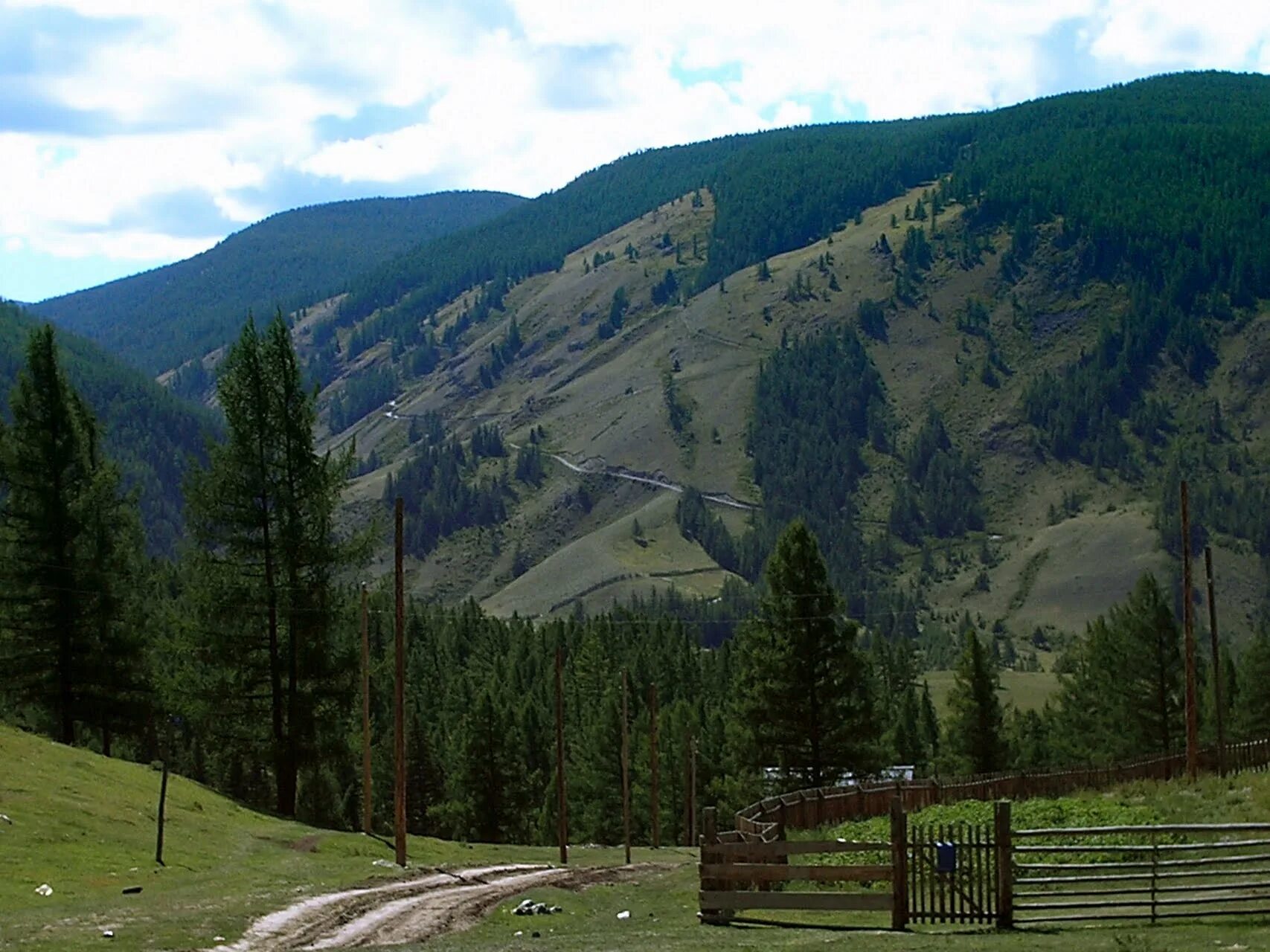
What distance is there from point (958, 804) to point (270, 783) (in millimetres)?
66192

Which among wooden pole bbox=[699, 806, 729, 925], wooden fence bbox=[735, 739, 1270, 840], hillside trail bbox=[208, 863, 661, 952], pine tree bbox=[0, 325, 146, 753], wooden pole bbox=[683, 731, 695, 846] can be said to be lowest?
wooden pole bbox=[683, 731, 695, 846]

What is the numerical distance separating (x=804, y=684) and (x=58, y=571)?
98.0ft

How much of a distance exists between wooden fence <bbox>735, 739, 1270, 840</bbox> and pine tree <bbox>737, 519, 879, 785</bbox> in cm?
493

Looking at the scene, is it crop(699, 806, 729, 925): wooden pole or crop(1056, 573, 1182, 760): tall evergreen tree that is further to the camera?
crop(1056, 573, 1182, 760): tall evergreen tree

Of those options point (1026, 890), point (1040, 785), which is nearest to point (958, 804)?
point (1040, 785)

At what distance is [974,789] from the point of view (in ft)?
179

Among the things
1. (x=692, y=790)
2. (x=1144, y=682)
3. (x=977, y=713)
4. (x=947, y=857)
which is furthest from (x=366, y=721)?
(x=1144, y=682)

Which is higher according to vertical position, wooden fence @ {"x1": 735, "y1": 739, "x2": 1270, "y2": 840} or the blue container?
the blue container

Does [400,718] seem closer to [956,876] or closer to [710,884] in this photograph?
[710,884]

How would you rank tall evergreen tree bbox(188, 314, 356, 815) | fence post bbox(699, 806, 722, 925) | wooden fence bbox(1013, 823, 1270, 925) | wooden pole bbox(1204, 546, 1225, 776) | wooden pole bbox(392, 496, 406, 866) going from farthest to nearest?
wooden pole bbox(1204, 546, 1225, 776), tall evergreen tree bbox(188, 314, 356, 815), wooden pole bbox(392, 496, 406, 866), fence post bbox(699, 806, 722, 925), wooden fence bbox(1013, 823, 1270, 925)

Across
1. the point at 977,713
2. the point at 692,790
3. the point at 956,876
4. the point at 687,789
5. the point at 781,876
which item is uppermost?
the point at 956,876

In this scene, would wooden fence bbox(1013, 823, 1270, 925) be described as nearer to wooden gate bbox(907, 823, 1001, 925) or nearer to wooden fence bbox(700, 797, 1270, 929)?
wooden fence bbox(700, 797, 1270, 929)

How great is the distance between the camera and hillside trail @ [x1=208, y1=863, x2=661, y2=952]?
24.5 meters

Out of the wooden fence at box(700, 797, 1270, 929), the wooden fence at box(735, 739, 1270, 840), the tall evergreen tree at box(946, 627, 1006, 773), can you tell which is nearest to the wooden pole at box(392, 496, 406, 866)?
the wooden fence at box(735, 739, 1270, 840)
